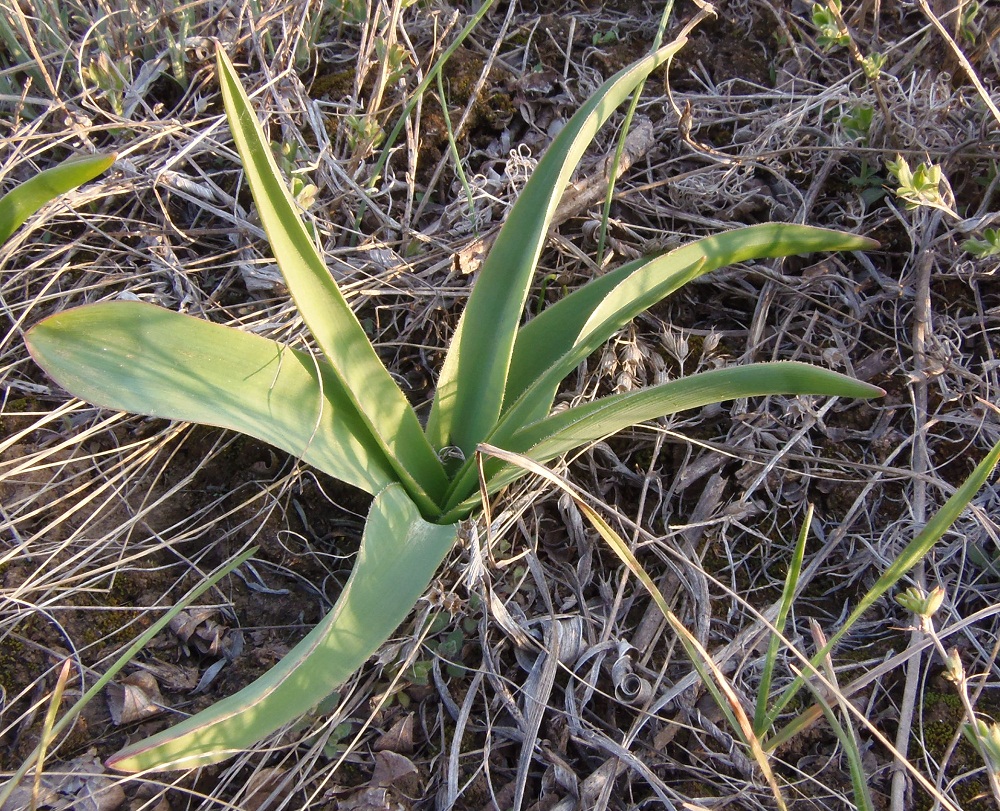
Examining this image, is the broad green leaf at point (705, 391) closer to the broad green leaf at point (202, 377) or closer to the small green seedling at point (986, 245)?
the broad green leaf at point (202, 377)

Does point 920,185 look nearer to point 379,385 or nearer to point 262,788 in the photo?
point 379,385

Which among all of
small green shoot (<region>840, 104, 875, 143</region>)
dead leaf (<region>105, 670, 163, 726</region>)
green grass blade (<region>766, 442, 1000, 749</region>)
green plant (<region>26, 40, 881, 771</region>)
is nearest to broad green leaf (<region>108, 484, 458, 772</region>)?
green plant (<region>26, 40, 881, 771</region>)


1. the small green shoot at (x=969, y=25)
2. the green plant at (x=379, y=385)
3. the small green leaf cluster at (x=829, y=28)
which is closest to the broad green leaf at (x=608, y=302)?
the green plant at (x=379, y=385)

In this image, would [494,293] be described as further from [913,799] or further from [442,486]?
[913,799]

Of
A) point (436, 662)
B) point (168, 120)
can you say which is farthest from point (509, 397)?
point (168, 120)

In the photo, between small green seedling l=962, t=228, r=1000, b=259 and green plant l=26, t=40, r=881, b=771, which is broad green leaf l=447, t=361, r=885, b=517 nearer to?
green plant l=26, t=40, r=881, b=771

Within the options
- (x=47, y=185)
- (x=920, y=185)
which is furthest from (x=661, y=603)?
(x=47, y=185)
